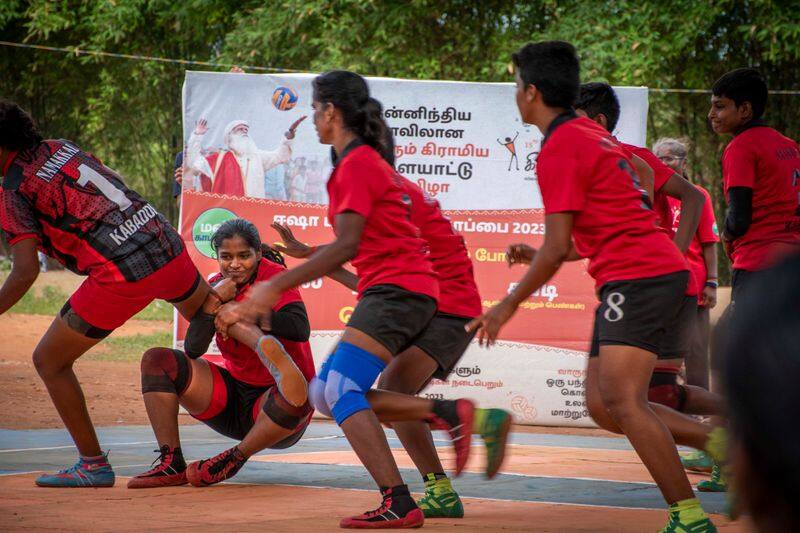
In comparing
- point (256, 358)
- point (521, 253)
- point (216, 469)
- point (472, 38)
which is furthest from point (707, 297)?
point (472, 38)

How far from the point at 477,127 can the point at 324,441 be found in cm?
274

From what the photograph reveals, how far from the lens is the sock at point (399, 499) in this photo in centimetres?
429

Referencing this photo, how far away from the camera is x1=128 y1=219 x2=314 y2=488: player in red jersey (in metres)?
5.43

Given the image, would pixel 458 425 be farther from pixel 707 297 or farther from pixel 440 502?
pixel 707 297

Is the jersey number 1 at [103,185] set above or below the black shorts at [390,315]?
above

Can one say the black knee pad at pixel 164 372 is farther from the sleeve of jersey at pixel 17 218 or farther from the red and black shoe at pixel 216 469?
the sleeve of jersey at pixel 17 218

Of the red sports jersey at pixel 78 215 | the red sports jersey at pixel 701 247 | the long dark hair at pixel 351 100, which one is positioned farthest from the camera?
the red sports jersey at pixel 701 247

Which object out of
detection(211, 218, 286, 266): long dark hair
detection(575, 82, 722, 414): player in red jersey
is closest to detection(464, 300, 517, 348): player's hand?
detection(575, 82, 722, 414): player in red jersey

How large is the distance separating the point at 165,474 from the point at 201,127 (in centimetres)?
411

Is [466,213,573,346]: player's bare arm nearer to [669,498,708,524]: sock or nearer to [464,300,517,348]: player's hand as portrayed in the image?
[464,300,517,348]: player's hand

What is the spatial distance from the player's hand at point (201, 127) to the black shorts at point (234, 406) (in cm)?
366

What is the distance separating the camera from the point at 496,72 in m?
17.5

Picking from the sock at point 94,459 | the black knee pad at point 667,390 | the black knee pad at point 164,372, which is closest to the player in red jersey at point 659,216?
the black knee pad at point 667,390

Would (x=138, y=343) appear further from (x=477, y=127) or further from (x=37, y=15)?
(x=477, y=127)
